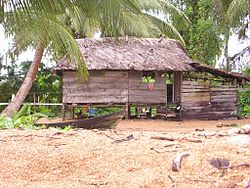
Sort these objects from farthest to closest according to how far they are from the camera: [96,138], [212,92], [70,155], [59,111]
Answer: [59,111] → [212,92] → [96,138] → [70,155]

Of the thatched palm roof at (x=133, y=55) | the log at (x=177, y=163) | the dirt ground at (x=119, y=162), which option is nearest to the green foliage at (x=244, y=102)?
the thatched palm roof at (x=133, y=55)

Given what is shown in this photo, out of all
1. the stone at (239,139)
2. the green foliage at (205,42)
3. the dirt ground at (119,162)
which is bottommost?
the dirt ground at (119,162)

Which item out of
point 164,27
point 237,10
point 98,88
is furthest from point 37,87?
point 237,10

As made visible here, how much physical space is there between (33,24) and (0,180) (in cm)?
199

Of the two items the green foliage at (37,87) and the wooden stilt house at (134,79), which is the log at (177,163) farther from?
the green foliage at (37,87)

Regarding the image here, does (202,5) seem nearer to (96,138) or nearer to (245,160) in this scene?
(96,138)

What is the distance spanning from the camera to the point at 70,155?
6.25 metres

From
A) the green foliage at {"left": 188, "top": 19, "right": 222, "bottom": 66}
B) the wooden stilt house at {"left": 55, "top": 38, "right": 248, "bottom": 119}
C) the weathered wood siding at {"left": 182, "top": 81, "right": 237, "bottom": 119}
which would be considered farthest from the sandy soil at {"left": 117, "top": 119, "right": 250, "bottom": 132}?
the green foliage at {"left": 188, "top": 19, "right": 222, "bottom": 66}

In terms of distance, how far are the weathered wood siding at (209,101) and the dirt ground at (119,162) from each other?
14.8 meters

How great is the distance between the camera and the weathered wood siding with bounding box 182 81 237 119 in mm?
22109

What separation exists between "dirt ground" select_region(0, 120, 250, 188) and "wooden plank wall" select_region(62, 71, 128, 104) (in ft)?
45.3

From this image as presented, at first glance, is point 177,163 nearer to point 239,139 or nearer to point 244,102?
point 239,139

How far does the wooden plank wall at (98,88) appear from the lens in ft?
70.0

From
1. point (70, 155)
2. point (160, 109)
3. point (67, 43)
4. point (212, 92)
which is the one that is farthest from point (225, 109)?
point (70, 155)
